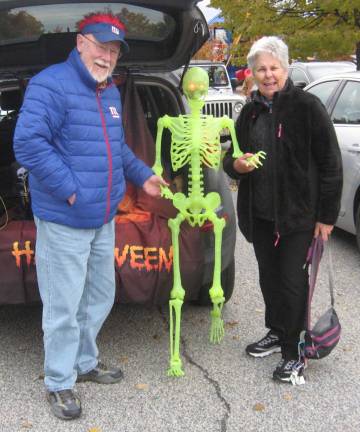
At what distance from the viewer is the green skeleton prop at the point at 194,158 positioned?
3.17 m

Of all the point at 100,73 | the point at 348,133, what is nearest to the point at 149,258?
the point at 100,73

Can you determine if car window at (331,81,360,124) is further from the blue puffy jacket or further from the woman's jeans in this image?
the blue puffy jacket

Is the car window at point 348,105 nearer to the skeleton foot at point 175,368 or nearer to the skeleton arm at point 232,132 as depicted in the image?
the skeleton arm at point 232,132

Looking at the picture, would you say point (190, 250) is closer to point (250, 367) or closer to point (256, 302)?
point (250, 367)

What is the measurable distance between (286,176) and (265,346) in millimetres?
1133

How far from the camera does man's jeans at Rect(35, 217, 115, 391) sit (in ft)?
9.26

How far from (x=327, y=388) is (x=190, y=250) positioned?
1.08 metres

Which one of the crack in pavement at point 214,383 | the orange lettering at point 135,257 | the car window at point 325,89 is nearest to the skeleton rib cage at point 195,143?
the orange lettering at point 135,257

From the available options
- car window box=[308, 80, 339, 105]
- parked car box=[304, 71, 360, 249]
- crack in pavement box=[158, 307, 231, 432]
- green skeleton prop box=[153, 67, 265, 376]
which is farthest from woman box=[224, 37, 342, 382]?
car window box=[308, 80, 339, 105]

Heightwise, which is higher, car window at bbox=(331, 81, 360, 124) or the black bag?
car window at bbox=(331, 81, 360, 124)

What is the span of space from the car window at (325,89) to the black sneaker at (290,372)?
3.43m

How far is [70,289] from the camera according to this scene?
287 centimetres

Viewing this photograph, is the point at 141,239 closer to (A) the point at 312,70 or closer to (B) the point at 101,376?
(B) the point at 101,376

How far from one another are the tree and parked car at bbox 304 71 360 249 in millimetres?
4924
